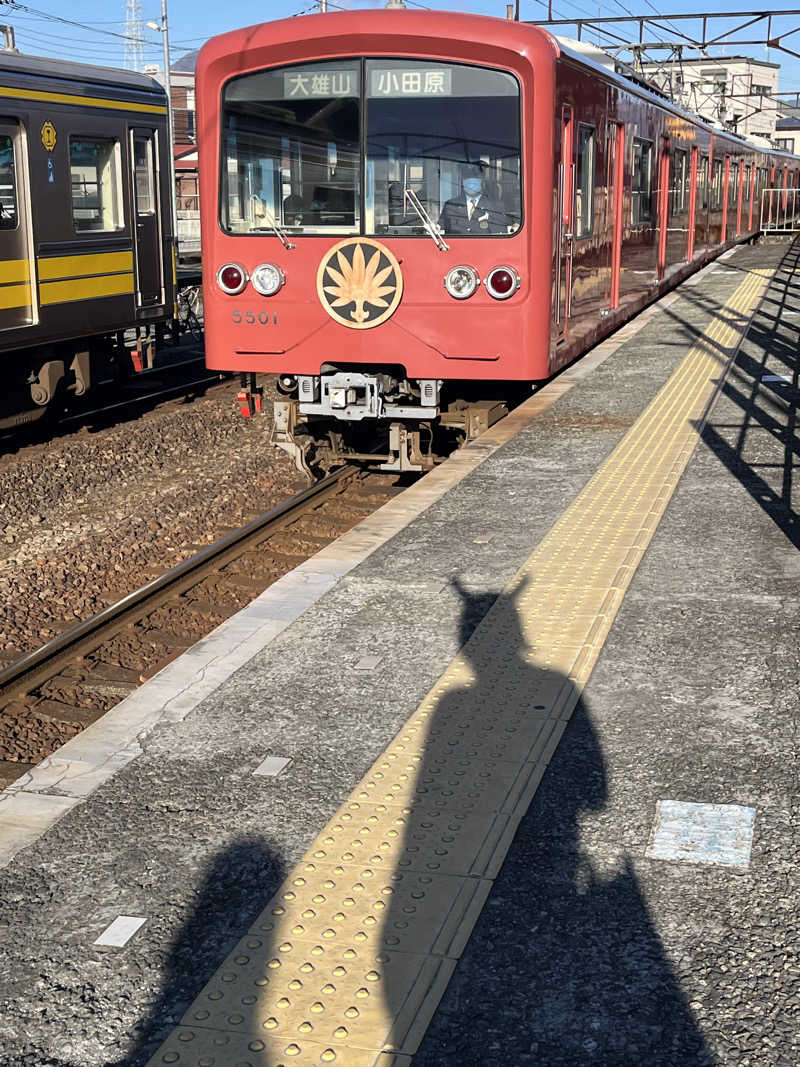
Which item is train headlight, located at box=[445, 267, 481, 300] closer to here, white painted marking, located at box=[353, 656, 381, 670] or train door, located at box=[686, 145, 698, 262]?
white painted marking, located at box=[353, 656, 381, 670]

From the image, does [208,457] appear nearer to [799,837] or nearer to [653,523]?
[653,523]

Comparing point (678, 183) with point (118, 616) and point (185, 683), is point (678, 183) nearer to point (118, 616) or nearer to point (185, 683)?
point (118, 616)

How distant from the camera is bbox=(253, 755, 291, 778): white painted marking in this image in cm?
406

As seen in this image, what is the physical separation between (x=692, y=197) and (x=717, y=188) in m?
4.90

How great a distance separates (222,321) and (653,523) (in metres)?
3.51

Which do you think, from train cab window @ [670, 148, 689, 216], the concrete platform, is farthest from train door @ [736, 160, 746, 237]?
the concrete platform

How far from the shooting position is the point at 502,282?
7.96 metres

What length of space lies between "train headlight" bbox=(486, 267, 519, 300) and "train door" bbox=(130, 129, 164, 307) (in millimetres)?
5936

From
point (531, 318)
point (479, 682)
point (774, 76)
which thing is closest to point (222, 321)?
point (531, 318)

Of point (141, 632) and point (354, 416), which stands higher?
point (354, 416)

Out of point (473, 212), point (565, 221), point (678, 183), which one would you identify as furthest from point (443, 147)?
point (678, 183)

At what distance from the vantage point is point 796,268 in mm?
25906

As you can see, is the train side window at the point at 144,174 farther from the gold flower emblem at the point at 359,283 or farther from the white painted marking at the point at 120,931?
the white painted marking at the point at 120,931

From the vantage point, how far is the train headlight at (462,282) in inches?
314
